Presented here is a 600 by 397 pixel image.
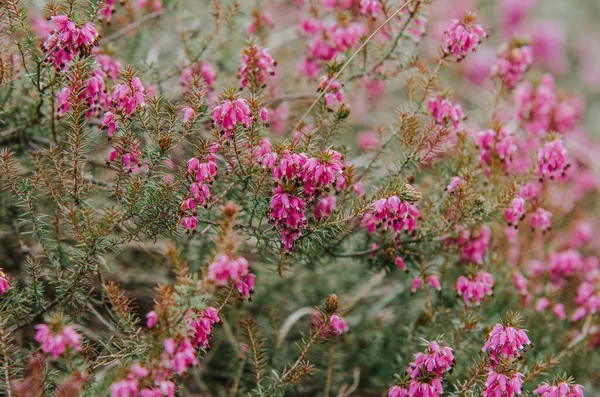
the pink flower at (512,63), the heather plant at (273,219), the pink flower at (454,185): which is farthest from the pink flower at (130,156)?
the pink flower at (512,63)

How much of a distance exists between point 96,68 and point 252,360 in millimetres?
1521

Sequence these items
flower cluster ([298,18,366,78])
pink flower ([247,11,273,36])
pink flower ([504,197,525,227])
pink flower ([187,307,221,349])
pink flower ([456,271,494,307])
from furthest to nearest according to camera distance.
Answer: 1. pink flower ([247,11,273,36])
2. flower cluster ([298,18,366,78])
3. pink flower ([456,271,494,307])
4. pink flower ([504,197,525,227])
5. pink flower ([187,307,221,349])

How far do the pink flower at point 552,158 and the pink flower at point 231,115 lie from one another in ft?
5.10

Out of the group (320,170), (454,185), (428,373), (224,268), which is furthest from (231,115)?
(428,373)

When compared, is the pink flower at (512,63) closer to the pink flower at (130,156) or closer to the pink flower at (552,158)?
the pink flower at (552,158)

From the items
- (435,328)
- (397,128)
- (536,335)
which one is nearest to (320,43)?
(397,128)

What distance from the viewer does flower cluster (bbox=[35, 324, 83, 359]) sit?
5.91 ft

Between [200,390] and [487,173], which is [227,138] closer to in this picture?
[487,173]

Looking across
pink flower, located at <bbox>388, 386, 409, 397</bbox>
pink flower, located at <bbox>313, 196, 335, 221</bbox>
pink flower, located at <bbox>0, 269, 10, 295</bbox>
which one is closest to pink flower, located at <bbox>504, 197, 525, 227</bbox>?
pink flower, located at <bbox>313, 196, 335, 221</bbox>

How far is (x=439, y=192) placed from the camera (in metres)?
2.83

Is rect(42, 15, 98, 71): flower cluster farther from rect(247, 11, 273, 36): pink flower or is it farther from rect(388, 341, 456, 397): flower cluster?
rect(388, 341, 456, 397): flower cluster

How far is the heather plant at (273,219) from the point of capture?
2.14m

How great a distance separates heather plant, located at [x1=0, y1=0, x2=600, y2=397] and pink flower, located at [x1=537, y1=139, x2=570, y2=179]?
0.03 feet

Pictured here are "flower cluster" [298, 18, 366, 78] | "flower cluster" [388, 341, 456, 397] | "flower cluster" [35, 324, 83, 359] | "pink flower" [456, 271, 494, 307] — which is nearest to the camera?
"flower cluster" [35, 324, 83, 359]
